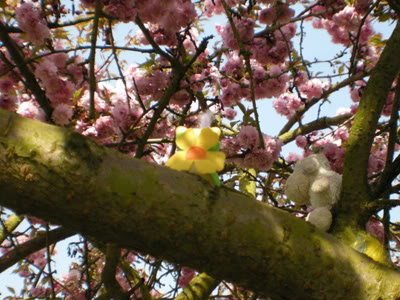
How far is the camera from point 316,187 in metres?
1.50

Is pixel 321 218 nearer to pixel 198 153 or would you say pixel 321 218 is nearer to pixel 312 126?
pixel 198 153

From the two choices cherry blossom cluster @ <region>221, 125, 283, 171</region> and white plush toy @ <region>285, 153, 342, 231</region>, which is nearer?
white plush toy @ <region>285, 153, 342, 231</region>

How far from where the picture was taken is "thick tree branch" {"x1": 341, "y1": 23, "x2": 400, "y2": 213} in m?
1.44

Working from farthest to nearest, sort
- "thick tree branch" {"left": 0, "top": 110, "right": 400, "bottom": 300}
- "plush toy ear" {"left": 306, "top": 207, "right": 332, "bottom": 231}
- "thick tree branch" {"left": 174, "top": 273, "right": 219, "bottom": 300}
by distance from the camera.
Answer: "thick tree branch" {"left": 174, "top": 273, "right": 219, "bottom": 300} < "plush toy ear" {"left": 306, "top": 207, "right": 332, "bottom": 231} < "thick tree branch" {"left": 0, "top": 110, "right": 400, "bottom": 300}

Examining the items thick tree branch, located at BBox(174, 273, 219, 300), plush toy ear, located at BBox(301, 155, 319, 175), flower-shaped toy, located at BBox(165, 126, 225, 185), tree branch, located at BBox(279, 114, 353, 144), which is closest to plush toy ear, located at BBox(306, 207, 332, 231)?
plush toy ear, located at BBox(301, 155, 319, 175)

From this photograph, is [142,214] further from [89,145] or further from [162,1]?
[162,1]

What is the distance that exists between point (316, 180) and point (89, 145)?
35.9 inches

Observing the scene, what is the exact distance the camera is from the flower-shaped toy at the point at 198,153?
3.87 feet

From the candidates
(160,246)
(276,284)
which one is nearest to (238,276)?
(276,284)

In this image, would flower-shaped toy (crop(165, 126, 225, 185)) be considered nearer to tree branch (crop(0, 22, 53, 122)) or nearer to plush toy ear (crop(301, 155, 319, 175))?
plush toy ear (crop(301, 155, 319, 175))

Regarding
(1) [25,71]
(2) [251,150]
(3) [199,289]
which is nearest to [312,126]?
(2) [251,150]

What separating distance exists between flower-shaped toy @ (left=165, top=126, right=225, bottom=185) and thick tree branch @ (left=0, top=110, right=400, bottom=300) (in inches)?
6.4

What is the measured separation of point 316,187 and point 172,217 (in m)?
0.73

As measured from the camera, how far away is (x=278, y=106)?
3.86 meters
